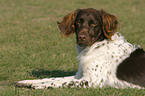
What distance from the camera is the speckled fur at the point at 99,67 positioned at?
497 cm

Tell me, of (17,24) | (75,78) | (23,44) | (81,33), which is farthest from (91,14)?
(17,24)

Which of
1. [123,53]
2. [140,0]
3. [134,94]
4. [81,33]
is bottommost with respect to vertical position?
[134,94]

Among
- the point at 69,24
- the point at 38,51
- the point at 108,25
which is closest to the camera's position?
the point at 108,25

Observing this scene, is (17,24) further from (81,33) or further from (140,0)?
(140,0)

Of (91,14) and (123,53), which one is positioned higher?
(91,14)

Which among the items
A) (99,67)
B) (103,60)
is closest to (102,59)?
(103,60)

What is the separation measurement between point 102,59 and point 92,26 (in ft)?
2.04

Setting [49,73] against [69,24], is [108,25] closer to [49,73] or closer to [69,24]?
[69,24]

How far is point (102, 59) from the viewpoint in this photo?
5066mm

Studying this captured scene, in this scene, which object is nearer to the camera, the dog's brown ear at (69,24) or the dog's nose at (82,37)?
the dog's nose at (82,37)

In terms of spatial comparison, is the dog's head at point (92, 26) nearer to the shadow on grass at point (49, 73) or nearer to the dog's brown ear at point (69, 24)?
the dog's brown ear at point (69, 24)

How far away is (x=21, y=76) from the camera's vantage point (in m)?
6.27

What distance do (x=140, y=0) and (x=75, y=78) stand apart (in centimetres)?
1771

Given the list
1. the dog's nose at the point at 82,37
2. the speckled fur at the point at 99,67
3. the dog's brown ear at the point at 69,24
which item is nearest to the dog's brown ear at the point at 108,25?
the speckled fur at the point at 99,67
